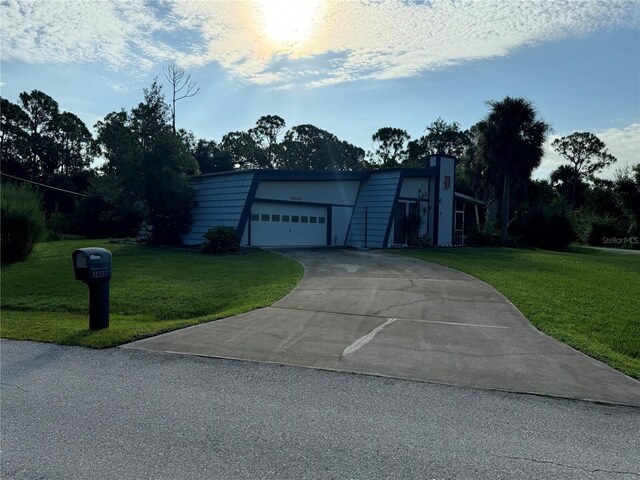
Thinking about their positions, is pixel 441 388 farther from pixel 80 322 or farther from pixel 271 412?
pixel 80 322

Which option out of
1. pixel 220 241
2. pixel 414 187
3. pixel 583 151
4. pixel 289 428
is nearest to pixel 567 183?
pixel 583 151

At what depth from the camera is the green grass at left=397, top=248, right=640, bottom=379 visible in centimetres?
690

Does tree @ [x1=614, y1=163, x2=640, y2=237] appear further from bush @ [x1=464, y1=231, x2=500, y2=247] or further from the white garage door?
the white garage door

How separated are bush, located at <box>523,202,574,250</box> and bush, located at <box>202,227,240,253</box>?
870 inches

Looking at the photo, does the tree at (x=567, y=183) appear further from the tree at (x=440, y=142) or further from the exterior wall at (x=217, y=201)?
the exterior wall at (x=217, y=201)

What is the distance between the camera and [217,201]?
926 inches

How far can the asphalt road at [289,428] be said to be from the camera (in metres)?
3.51

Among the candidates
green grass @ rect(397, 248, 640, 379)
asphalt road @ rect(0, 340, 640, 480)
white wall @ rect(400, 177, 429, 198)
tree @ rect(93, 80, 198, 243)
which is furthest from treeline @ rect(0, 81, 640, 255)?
asphalt road @ rect(0, 340, 640, 480)

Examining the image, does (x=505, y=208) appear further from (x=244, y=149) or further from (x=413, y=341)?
(x=244, y=149)

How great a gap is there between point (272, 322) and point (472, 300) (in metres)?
4.30

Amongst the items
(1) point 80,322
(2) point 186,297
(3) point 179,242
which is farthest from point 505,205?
(1) point 80,322

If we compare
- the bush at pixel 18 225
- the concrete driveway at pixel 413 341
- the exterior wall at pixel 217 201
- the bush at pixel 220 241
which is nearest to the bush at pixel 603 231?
the exterior wall at pixel 217 201

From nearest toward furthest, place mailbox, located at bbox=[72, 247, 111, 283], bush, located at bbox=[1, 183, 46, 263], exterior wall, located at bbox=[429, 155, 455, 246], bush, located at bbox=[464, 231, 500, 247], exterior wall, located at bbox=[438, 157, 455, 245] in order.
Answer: mailbox, located at bbox=[72, 247, 111, 283] < bush, located at bbox=[1, 183, 46, 263] < exterior wall, located at bbox=[429, 155, 455, 246] < exterior wall, located at bbox=[438, 157, 455, 245] < bush, located at bbox=[464, 231, 500, 247]

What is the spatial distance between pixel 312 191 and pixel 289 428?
21.2 meters
